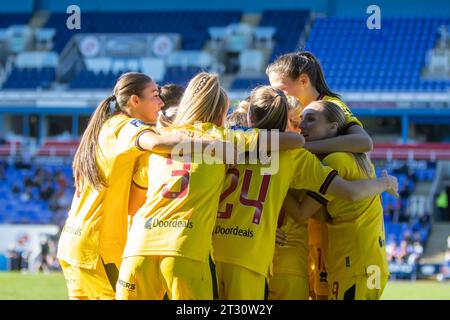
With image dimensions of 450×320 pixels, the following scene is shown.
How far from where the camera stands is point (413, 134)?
99.0 feet

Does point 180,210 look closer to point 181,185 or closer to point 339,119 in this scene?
point 181,185

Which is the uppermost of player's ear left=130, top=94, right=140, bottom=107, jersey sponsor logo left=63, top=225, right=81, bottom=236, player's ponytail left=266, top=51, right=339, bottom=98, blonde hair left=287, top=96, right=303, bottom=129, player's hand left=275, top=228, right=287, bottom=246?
player's ponytail left=266, top=51, right=339, bottom=98

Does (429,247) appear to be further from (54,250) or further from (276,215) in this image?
(276,215)

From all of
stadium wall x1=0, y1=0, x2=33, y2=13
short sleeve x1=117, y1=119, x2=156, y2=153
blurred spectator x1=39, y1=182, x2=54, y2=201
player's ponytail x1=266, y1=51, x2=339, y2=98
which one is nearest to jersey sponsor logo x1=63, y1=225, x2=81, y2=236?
short sleeve x1=117, y1=119, x2=156, y2=153

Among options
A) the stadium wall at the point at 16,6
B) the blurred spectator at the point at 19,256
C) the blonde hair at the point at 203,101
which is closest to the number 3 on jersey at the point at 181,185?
the blonde hair at the point at 203,101

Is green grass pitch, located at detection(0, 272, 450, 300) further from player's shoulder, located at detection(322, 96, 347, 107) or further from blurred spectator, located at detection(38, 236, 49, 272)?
player's shoulder, located at detection(322, 96, 347, 107)

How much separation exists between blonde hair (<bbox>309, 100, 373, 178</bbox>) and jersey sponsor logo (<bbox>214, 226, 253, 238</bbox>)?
2.95ft

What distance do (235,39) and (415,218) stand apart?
1116 centimetres

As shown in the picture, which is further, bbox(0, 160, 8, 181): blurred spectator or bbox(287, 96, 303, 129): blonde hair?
bbox(0, 160, 8, 181): blurred spectator

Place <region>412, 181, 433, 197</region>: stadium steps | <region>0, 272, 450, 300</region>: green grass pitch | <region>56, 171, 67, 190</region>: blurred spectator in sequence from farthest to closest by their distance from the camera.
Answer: <region>56, 171, 67, 190</region>: blurred spectator
<region>412, 181, 433, 197</region>: stadium steps
<region>0, 272, 450, 300</region>: green grass pitch

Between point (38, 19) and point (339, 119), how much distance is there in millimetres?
31807

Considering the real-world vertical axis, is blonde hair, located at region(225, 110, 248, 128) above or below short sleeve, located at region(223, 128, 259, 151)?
above

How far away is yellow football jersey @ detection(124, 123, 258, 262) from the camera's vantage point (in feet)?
15.0

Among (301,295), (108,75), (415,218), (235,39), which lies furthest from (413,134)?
(301,295)
